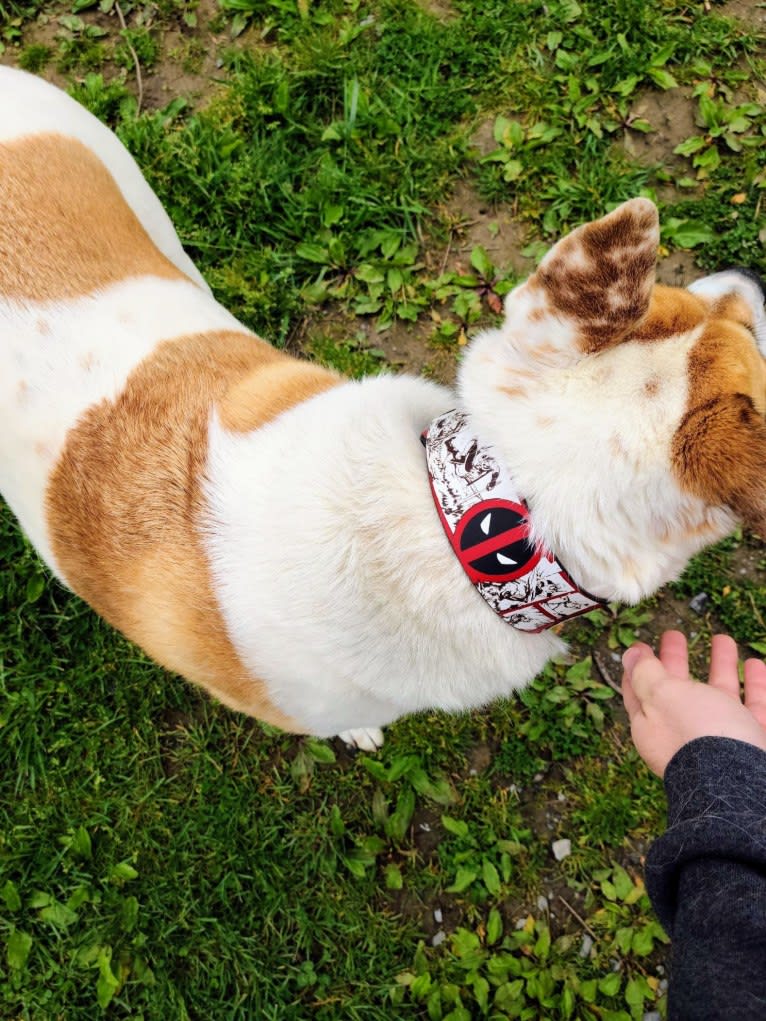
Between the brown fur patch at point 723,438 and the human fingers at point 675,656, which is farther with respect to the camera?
the human fingers at point 675,656

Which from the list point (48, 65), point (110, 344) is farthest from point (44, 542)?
point (48, 65)

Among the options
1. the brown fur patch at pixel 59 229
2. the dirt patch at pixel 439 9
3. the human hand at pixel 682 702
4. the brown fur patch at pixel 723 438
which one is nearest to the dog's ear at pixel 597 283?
the brown fur patch at pixel 723 438

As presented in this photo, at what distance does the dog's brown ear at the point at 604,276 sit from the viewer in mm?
1653

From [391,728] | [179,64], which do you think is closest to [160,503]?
[391,728]

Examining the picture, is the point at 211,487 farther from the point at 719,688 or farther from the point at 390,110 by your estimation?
the point at 390,110

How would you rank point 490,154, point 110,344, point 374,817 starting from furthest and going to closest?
point 490,154 < point 374,817 < point 110,344

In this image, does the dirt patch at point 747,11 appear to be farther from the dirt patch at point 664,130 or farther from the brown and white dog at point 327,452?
the brown and white dog at point 327,452

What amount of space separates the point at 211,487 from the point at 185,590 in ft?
1.10

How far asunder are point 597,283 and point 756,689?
1576 millimetres

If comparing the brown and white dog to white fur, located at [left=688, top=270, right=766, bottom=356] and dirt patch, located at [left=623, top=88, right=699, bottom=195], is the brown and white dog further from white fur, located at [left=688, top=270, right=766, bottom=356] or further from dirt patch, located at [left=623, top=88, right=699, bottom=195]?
dirt patch, located at [left=623, top=88, right=699, bottom=195]

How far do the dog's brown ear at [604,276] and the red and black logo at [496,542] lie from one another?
432 mm

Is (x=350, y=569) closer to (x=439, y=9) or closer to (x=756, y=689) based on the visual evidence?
(x=756, y=689)

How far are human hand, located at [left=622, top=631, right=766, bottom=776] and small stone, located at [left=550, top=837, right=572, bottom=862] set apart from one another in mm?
1359

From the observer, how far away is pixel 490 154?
418 cm
